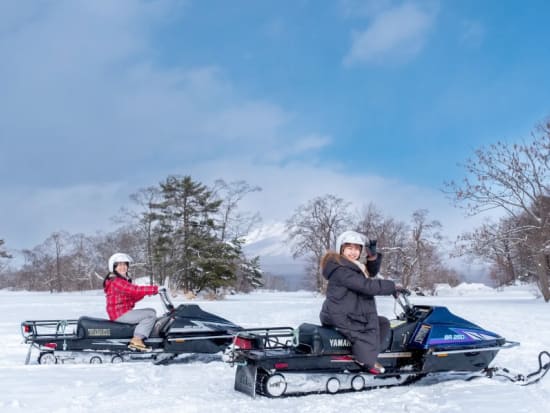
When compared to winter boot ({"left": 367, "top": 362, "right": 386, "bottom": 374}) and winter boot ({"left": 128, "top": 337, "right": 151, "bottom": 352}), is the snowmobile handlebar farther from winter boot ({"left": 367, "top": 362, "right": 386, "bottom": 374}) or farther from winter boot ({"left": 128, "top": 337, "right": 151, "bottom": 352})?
winter boot ({"left": 128, "top": 337, "right": 151, "bottom": 352})

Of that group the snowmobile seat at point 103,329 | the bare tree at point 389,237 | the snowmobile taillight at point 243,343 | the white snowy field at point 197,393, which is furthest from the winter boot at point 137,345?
the bare tree at point 389,237

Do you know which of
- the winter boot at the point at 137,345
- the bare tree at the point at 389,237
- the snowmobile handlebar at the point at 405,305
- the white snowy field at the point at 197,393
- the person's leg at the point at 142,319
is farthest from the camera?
the bare tree at the point at 389,237

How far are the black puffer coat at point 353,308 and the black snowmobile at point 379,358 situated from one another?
16 centimetres

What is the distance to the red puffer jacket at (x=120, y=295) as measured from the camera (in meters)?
8.52

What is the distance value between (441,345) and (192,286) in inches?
1221

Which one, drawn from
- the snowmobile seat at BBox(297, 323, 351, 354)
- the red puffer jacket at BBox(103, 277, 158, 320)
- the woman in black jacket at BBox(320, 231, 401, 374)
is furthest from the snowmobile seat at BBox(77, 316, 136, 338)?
the woman in black jacket at BBox(320, 231, 401, 374)

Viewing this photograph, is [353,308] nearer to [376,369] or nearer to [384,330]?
[384,330]

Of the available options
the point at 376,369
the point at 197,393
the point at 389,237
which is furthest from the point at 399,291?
the point at 389,237

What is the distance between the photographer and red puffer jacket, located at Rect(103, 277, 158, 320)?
28.0 ft

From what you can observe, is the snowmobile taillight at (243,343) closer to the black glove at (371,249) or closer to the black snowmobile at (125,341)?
the black glove at (371,249)

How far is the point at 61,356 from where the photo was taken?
27.4ft

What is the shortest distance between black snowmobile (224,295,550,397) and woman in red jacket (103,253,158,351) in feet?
8.13

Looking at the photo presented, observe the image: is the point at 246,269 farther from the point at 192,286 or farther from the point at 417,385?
the point at 417,385

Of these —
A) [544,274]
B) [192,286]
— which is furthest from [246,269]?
[544,274]
